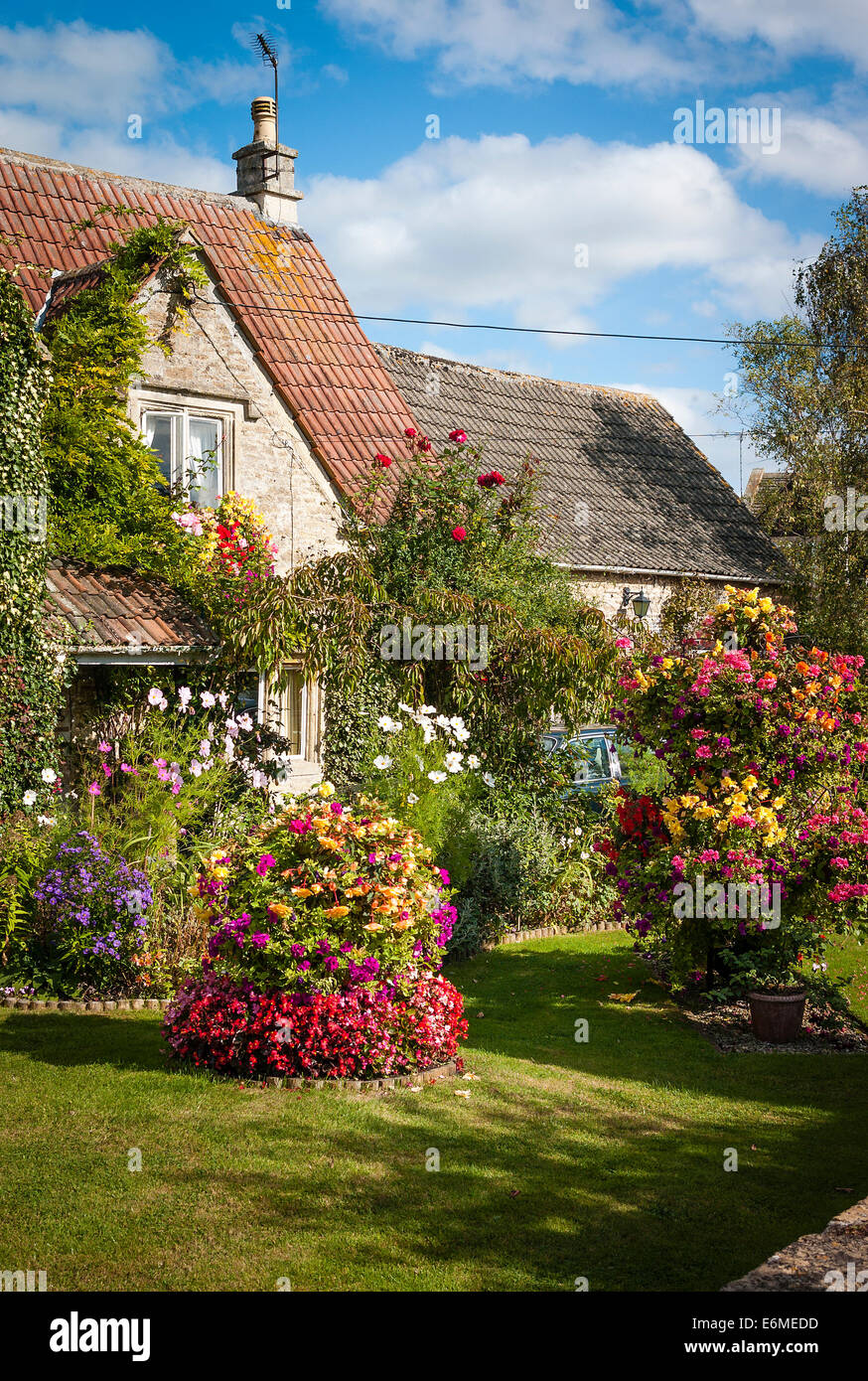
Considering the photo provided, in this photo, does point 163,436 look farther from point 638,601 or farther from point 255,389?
point 638,601

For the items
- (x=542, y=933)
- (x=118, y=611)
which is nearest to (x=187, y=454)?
(x=118, y=611)

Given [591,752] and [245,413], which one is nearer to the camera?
[245,413]

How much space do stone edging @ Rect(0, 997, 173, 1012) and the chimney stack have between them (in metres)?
12.8

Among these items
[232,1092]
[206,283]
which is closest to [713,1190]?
[232,1092]

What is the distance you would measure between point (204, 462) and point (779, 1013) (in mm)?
8840

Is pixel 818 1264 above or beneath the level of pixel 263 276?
beneath

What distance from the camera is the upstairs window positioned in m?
13.1

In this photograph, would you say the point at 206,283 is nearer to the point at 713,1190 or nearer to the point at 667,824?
the point at 667,824

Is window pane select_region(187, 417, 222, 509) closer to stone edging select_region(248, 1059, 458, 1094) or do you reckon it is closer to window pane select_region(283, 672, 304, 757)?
window pane select_region(283, 672, 304, 757)

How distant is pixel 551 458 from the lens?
75.1ft

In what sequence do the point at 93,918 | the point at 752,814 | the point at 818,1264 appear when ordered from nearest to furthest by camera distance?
1. the point at 818,1264
2. the point at 752,814
3. the point at 93,918

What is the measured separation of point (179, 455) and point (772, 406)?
18.6 m

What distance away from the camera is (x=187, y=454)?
13.2 m

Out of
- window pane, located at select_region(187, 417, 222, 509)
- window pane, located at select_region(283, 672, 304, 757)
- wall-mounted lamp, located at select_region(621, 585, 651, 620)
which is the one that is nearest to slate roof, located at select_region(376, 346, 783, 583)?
wall-mounted lamp, located at select_region(621, 585, 651, 620)
